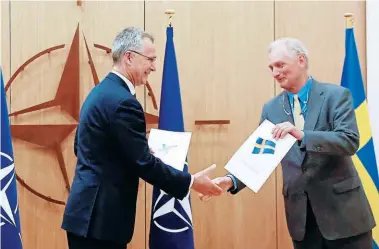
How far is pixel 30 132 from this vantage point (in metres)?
3.51

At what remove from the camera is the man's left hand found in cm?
216

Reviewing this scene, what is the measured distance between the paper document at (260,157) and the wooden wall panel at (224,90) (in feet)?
4.23

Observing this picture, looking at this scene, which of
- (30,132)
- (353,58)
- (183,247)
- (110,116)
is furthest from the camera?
(30,132)

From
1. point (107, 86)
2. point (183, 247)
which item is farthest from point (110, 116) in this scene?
point (183, 247)

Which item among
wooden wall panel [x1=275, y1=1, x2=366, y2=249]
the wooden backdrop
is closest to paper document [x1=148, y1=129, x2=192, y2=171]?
the wooden backdrop

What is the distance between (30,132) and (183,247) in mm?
1454

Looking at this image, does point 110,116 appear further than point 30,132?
No

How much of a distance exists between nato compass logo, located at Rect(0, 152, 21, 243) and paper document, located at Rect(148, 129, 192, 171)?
0.85 m

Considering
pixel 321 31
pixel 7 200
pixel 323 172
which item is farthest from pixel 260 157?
pixel 321 31

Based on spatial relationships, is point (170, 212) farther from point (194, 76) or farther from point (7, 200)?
point (194, 76)

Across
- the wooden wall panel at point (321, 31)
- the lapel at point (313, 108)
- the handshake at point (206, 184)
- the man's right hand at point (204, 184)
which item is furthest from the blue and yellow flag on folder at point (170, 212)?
the wooden wall panel at point (321, 31)

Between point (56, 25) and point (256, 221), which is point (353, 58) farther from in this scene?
point (56, 25)

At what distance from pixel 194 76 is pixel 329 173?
1662 mm

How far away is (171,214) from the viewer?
2.90 metres
